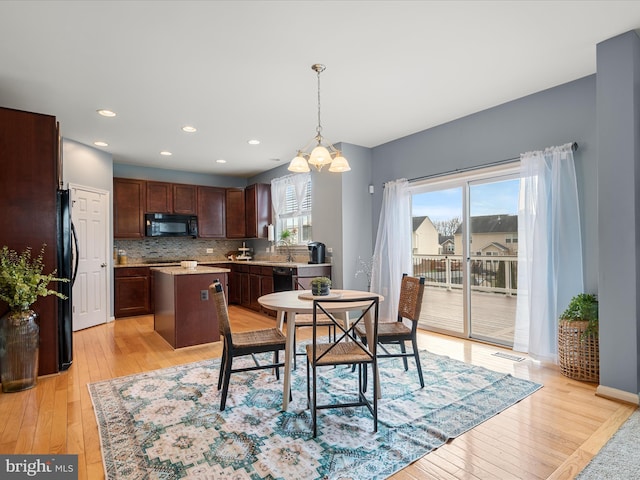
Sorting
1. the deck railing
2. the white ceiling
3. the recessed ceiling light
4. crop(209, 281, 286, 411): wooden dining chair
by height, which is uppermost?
the white ceiling

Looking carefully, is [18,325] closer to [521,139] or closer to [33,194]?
[33,194]

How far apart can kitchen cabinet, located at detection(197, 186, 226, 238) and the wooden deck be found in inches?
177

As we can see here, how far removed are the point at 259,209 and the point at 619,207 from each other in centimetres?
556

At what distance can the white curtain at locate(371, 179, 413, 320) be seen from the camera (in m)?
4.91

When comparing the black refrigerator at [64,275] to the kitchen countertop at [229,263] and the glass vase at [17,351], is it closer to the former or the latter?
the glass vase at [17,351]

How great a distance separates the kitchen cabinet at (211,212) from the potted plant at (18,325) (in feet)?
13.2

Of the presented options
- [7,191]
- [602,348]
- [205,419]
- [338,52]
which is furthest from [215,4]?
[602,348]

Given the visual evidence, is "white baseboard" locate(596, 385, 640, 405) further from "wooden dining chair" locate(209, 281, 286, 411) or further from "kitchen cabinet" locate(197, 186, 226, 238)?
"kitchen cabinet" locate(197, 186, 226, 238)

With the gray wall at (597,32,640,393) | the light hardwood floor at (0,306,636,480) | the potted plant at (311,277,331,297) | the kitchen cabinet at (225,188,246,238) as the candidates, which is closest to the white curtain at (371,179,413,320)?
the light hardwood floor at (0,306,636,480)

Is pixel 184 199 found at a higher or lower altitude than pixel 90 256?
higher

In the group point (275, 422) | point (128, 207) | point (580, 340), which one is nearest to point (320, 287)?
point (275, 422)

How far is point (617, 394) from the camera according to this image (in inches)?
104

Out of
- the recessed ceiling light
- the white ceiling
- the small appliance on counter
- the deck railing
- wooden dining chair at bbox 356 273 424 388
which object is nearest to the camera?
the white ceiling

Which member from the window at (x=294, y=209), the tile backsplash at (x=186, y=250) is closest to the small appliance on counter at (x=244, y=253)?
the tile backsplash at (x=186, y=250)
